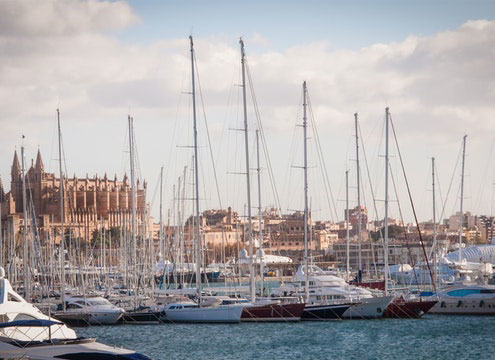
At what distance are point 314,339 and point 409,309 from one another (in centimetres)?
800

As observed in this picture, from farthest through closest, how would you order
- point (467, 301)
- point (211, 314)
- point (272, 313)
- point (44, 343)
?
point (467, 301)
point (272, 313)
point (211, 314)
point (44, 343)

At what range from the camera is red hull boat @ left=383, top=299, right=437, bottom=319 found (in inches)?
1747

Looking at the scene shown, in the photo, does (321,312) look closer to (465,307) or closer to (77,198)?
(465,307)

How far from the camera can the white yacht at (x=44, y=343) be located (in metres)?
21.7

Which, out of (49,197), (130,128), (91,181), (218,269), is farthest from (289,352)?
(91,181)

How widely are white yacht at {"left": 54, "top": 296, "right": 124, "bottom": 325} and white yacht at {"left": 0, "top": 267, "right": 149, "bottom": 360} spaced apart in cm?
1748

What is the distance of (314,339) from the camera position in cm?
3819

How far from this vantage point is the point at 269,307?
41.8 meters

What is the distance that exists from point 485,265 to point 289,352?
32820 millimetres

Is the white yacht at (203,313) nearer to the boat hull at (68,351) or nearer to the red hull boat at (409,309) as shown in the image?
the red hull boat at (409,309)

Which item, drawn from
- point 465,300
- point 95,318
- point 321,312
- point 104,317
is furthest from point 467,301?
point 95,318

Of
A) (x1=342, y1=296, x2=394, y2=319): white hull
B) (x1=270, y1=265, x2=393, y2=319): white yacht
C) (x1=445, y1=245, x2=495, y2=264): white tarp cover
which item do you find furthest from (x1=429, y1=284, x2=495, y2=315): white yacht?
(x1=445, y1=245, x2=495, y2=264): white tarp cover

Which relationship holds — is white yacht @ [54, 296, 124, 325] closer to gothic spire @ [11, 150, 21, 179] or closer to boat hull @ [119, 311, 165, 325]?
boat hull @ [119, 311, 165, 325]

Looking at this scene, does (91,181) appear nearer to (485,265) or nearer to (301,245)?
(301,245)
